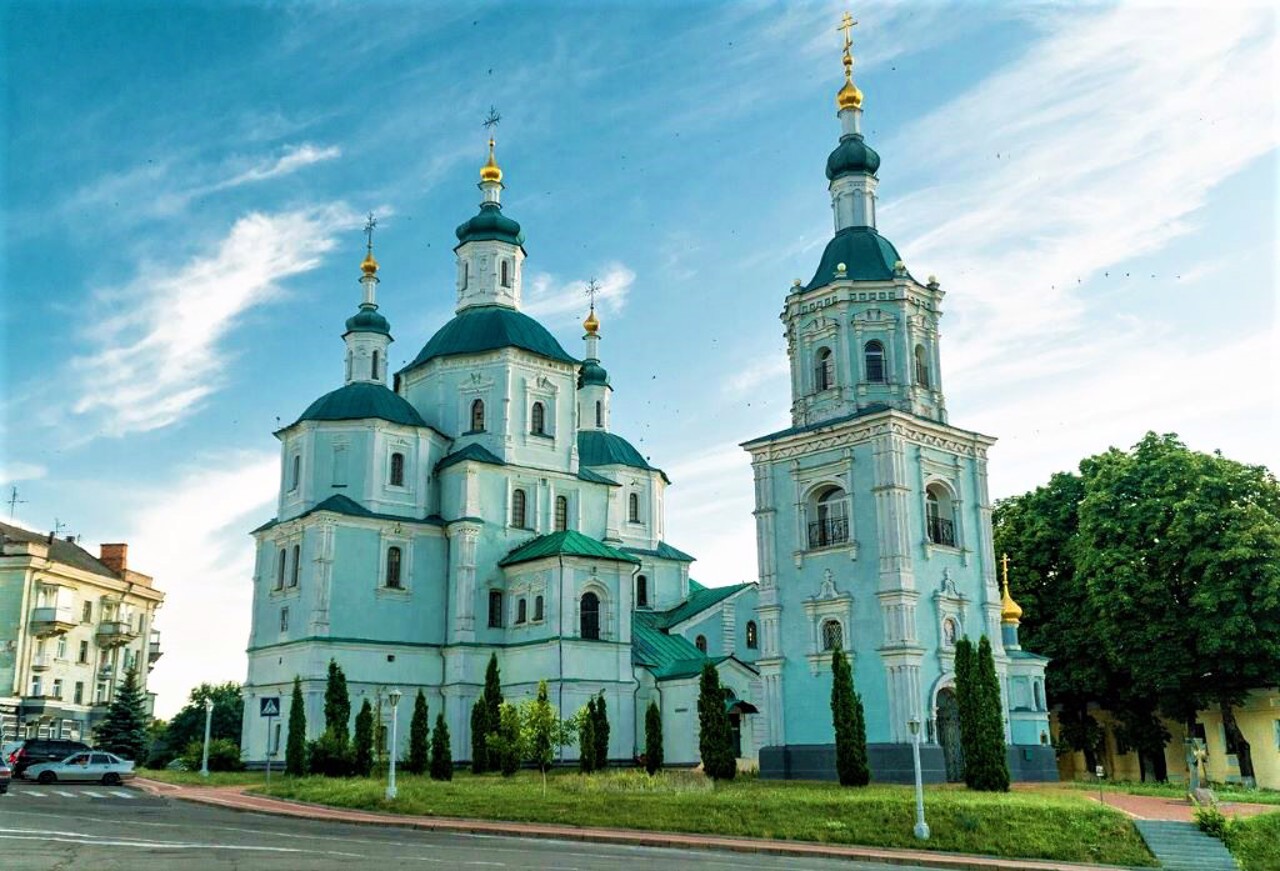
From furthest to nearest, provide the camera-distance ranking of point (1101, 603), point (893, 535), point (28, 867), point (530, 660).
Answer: point (530, 660) < point (1101, 603) < point (893, 535) < point (28, 867)

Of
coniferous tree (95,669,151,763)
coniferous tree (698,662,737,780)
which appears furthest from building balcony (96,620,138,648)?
coniferous tree (698,662,737,780)

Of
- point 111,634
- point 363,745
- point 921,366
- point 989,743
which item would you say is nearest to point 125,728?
point 111,634

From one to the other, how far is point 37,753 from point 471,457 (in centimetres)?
1670

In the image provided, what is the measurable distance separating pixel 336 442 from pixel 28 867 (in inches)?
1156

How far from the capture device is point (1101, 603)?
3919 cm

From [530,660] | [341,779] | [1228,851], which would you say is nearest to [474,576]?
[530,660]

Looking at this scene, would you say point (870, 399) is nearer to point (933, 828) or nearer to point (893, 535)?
point (893, 535)

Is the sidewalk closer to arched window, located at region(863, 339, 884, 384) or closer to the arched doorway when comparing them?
the arched doorway

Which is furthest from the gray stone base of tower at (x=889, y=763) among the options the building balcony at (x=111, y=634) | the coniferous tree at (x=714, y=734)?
the building balcony at (x=111, y=634)

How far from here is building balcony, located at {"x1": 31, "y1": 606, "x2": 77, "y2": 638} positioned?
163 feet

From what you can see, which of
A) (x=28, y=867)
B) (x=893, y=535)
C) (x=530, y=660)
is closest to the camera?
(x=28, y=867)

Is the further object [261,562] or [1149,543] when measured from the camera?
[261,562]

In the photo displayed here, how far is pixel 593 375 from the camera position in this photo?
57844 mm

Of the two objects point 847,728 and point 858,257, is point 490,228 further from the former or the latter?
point 847,728
